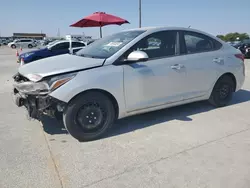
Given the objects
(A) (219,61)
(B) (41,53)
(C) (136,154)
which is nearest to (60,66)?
(C) (136,154)

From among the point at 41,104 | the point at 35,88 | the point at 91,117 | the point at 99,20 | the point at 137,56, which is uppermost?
the point at 99,20

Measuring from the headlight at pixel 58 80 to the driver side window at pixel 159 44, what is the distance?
3.78 feet

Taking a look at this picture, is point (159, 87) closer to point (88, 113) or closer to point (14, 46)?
point (88, 113)

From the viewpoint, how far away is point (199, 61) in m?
4.15

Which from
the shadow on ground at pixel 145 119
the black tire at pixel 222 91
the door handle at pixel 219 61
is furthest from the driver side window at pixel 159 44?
the black tire at pixel 222 91

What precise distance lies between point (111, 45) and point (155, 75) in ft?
2.80

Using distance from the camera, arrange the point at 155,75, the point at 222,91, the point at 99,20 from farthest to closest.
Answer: the point at 99,20 → the point at 222,91 → the point at 155,75

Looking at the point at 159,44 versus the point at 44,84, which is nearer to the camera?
the point at 44,84

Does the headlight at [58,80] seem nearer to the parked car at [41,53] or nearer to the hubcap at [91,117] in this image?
the hubcap at [91,117]

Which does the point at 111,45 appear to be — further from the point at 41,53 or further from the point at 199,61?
the point at 41,53

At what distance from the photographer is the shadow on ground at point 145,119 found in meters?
3.71

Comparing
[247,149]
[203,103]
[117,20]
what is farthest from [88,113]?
[117,20]

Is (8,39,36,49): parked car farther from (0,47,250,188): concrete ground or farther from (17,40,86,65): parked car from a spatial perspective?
(0,47,250,188): concrete ground

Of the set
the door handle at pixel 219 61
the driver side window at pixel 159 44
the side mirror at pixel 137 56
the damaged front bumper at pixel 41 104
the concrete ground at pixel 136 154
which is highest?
the driver side window at pixel 159 44
